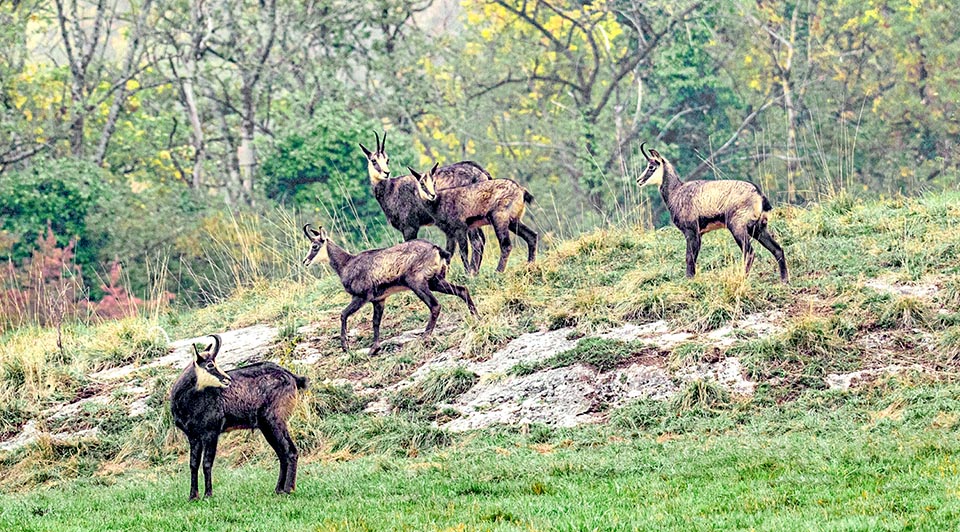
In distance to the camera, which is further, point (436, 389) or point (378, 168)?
point (378, 168)

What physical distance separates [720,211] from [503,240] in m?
2.68

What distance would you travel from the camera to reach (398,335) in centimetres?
1306

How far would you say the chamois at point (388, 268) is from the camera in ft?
39.1

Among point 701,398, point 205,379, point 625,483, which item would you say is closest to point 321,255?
point 205,379

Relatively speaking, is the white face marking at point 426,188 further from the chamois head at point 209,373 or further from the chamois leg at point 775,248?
the chamois head at point 209,373

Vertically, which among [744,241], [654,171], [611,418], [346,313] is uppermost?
[654,171]

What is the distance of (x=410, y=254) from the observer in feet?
39.2

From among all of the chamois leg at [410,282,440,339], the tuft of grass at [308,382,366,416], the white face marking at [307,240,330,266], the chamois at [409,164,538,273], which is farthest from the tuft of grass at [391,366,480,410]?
the chamois at [409,164,538,273]

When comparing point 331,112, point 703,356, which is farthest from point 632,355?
point 331,112

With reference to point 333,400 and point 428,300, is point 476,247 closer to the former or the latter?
point 428,300

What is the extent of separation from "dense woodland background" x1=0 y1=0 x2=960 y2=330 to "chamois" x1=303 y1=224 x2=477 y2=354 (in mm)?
10312

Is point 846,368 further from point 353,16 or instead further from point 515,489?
point 353,16

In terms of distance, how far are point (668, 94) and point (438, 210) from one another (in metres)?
16.1

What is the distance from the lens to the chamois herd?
338 inches
